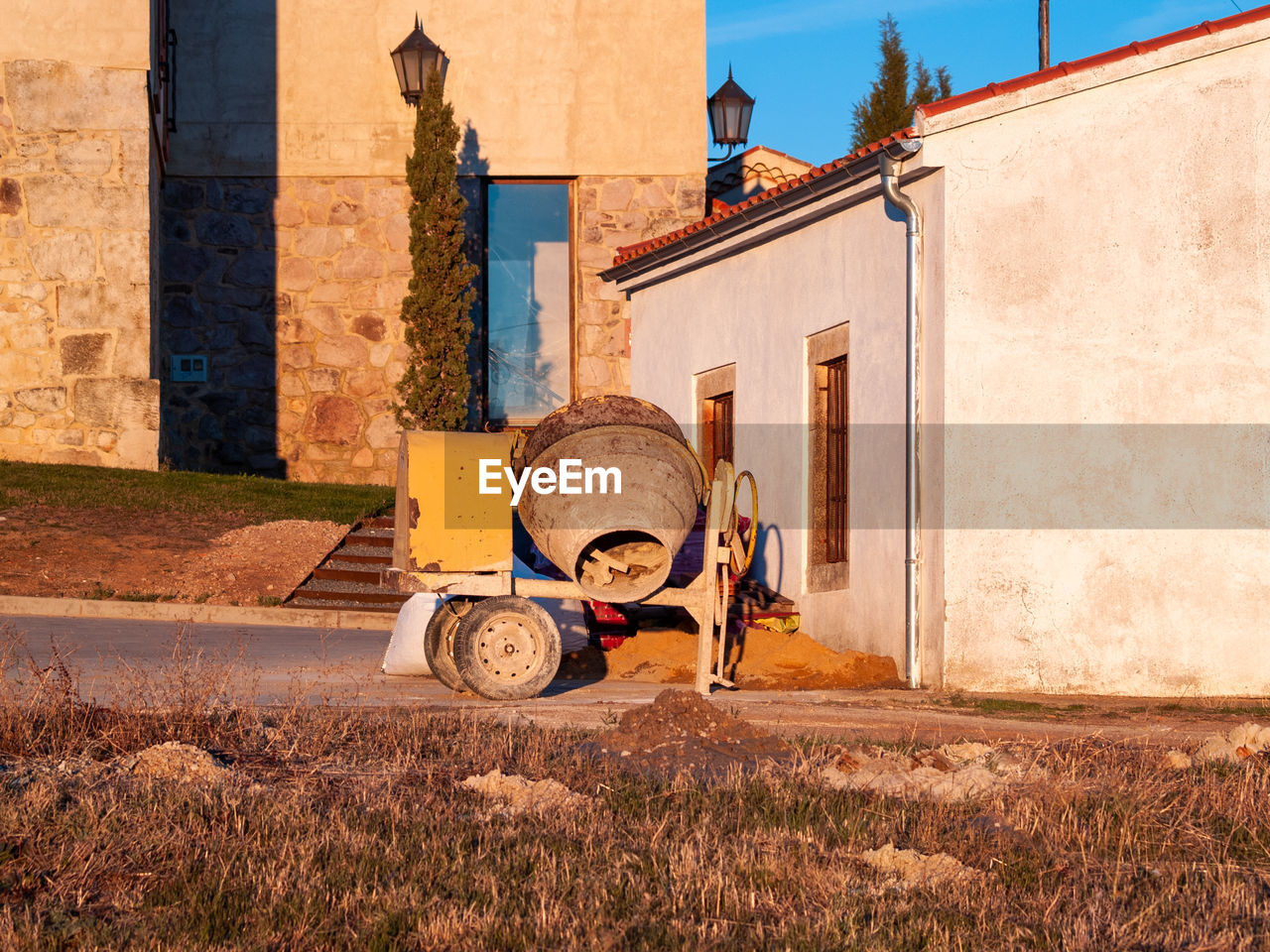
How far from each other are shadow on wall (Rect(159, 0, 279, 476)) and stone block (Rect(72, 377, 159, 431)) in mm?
2893

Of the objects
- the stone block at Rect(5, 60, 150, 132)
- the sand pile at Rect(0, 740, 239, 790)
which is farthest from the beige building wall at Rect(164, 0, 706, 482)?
the sand pile at Rect(0, 740, 239, 790)

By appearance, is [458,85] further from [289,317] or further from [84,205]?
[84,205]

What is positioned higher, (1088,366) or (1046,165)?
(1046,165)

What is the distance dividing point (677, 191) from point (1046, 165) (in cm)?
1113

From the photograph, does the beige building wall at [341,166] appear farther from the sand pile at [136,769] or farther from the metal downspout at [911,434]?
the sand pile at [136,769]

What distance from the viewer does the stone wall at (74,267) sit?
59.1 feet

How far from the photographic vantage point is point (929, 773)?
21.4 feet

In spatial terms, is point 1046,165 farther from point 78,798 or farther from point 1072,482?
point 78,798

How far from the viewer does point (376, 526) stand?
16.8 metres

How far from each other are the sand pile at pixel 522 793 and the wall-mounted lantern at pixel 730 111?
17446 mm

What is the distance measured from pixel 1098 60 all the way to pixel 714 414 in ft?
18.9

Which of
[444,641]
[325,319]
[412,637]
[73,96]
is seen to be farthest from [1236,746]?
[325,319]

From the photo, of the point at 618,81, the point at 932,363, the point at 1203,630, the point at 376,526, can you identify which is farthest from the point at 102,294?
the point at 1203,630

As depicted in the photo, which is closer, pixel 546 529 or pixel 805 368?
pixel 546 529
